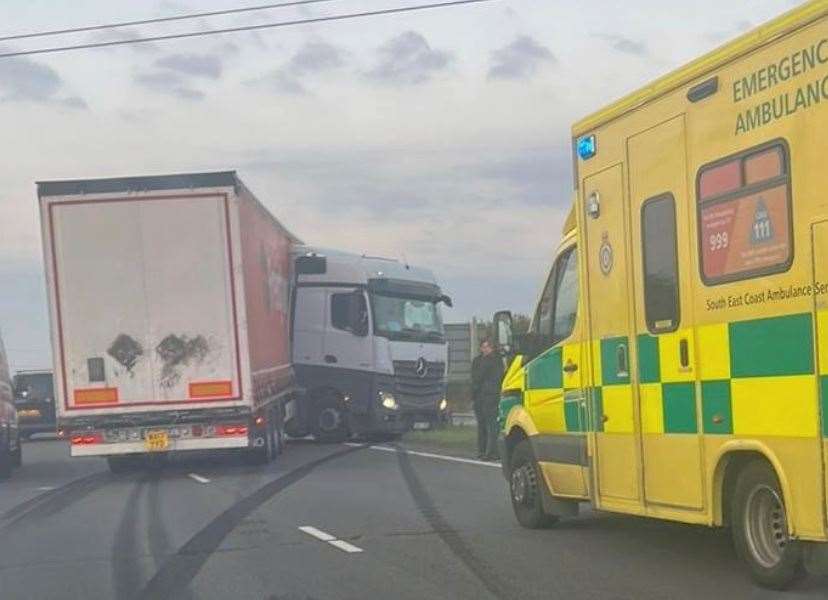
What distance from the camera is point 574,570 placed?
31.0ft

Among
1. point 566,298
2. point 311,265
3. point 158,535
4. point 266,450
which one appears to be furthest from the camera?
point 311,265

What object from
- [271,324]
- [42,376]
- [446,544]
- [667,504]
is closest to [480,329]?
[271,324]

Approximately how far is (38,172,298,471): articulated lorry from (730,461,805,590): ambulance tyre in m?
11.0

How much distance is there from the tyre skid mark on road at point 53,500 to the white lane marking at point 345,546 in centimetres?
414

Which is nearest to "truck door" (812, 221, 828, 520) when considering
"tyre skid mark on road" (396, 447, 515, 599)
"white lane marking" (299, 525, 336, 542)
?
"tyre skid mark on road" (396, 447, 515, 599)

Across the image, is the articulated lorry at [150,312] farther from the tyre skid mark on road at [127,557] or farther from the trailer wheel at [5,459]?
the trailer wheel at [5,459]

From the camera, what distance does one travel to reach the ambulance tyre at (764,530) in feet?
25.9

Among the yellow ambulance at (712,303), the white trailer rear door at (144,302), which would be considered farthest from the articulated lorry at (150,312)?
the yellow ambulance at (712,303)

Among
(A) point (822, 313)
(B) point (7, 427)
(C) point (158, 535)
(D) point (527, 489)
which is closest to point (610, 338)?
(D) point (527, 489)

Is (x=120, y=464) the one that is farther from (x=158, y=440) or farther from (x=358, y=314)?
(x=358, y=314)

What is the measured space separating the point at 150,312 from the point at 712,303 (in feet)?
37.1

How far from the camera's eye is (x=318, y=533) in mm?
11953

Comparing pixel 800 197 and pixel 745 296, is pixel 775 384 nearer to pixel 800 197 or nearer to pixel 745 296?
pixel 745 296

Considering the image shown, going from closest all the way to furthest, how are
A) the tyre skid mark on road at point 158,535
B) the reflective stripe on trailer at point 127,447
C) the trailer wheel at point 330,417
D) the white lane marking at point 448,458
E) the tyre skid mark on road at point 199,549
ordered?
1. the tyre skid mark on road at point 199,549
2. the tyre skid mark on road at point 158,535
3. the reflective stripe on trailer at point 127,447
4. the white lane marking at point 448,458
5. the trailer wheel at point 330,417
